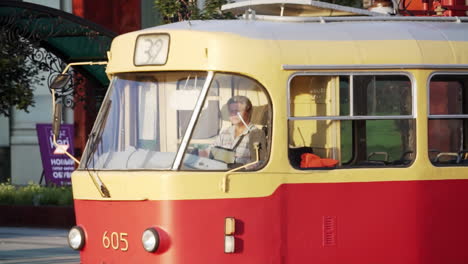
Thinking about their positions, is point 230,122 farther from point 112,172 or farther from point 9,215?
point 9,215

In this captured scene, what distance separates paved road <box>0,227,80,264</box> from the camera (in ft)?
58.2

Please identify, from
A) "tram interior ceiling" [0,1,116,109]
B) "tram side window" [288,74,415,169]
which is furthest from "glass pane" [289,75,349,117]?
"tram interior ceiling" [0,1,116,109]

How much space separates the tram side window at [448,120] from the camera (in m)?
11.0

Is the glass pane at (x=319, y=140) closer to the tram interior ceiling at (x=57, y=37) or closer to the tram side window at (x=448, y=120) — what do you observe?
the tram side window at (x=448, y=120)

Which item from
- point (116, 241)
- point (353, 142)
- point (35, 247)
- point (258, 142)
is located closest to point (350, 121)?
point (353, 142)

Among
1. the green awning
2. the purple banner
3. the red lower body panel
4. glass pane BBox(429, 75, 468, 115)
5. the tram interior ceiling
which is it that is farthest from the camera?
the purple banner

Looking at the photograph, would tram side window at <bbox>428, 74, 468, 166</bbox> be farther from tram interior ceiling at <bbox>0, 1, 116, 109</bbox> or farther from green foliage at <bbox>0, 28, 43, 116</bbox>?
tram interior ceiling at <bbox>0, 1, 116, 109</bbox>

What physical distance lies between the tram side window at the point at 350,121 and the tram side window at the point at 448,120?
0.21m

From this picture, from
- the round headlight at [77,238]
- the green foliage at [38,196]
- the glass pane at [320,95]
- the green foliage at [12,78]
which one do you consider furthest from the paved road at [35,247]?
the glass pane at [320,95]

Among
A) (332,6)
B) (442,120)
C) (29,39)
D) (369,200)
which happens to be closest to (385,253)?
(369,200)

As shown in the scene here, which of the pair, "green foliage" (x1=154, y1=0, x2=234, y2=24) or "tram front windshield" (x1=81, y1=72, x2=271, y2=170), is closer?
"tram front windshield" (x1=81, y1=72, x2=271, y2=170)

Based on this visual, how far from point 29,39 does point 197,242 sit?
11.2 meters

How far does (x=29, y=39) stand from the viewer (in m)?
21.0

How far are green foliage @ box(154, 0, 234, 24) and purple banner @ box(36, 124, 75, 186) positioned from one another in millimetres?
5106
